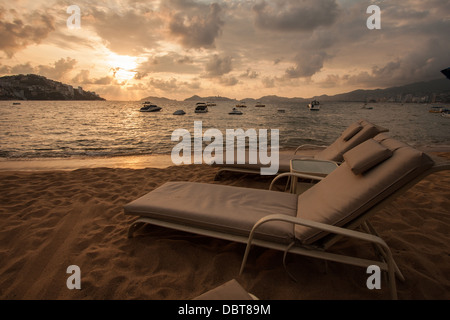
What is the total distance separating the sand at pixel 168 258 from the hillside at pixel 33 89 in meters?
123

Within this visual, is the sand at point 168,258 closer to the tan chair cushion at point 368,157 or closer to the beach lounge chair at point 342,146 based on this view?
the tan chair cushion at point 368,157

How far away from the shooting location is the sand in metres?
1.88

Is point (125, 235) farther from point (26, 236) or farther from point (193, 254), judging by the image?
point (26, 236)

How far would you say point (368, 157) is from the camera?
1999 millimetres

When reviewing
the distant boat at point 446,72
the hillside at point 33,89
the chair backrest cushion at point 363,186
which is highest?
the hillside at point 33,89

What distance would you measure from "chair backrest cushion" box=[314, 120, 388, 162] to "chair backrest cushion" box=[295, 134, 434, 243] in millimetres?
1452

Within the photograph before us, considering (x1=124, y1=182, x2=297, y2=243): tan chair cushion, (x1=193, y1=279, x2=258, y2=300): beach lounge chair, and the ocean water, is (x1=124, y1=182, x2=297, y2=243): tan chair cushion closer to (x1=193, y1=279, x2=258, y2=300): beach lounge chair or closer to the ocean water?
(x1=193, y1=279, x2=258, y2=300): beach lounge chair

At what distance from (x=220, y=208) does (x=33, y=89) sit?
131 m

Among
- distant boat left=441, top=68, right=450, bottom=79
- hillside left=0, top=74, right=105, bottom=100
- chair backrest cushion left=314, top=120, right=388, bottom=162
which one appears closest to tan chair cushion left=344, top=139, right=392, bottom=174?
chair backrest cushion left=314, top=120, right=388, bottom=162

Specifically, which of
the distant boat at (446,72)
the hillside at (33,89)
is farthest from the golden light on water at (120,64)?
the hillside at (33,89)

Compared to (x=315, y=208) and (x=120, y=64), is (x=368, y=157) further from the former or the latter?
(x=120, y=64)

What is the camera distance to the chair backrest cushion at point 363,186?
1649mm
